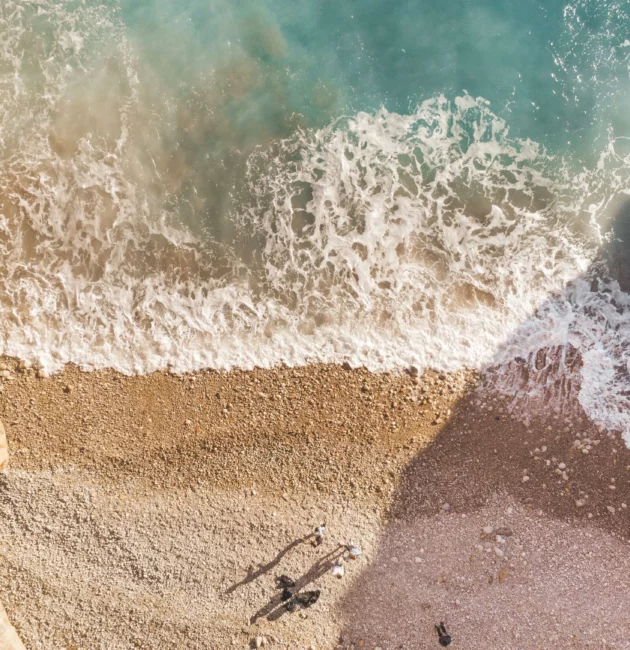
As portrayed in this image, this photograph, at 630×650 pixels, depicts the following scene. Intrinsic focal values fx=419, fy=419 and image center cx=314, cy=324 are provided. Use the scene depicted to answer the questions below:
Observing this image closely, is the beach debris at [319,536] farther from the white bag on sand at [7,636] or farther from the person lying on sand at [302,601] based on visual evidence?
the white bag on sand at [7,636]

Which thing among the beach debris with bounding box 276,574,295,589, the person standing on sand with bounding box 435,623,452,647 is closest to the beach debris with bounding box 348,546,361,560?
the beach debris with bounding box 276,574,295,589

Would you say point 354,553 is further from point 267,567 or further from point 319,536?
point 267,567

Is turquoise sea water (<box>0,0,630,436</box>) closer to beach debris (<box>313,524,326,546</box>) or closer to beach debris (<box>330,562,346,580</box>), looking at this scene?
beach debris (<box>313,524,326,546</box>)

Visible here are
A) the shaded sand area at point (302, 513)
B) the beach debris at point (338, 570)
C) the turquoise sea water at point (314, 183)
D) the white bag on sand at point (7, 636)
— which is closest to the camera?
the white bag on sand at point (7, 636)

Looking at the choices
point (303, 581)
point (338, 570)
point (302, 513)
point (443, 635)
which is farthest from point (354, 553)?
point (443, 635)

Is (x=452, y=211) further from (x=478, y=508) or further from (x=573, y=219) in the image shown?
(x=478, y=508)

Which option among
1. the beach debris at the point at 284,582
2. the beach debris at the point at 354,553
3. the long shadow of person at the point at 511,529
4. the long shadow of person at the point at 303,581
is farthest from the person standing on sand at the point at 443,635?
the beach debris at the point at 284,582

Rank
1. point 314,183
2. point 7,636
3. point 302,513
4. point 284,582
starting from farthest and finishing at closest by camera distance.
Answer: point 314,183
point 302,513
point 284,582
point 7,636
